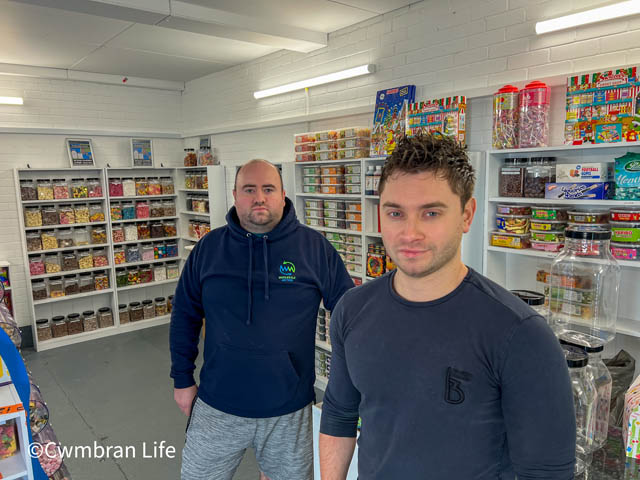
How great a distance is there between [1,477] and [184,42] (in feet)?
13.6

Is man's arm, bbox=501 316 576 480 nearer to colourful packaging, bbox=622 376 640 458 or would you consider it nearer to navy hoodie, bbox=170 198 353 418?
colourful packaging, bbox=622 376 640 458

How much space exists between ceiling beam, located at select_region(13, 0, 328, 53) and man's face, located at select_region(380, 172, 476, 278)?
2.98m

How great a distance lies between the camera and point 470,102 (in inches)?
134

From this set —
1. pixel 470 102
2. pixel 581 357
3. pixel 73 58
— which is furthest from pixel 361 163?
pixel 73 58

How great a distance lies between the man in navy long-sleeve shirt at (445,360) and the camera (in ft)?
3.28

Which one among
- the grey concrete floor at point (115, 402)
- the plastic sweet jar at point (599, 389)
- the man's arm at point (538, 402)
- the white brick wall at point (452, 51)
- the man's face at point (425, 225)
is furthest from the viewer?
the grey concrete floor at point (115, 402)

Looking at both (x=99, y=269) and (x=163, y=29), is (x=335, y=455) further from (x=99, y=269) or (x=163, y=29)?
(x=99, y=269)

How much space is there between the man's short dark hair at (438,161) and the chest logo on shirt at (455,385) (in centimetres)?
41

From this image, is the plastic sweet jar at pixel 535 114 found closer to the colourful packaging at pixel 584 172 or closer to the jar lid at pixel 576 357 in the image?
the colourful packaging at pixel 584 172

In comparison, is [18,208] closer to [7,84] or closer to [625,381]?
[7,84]

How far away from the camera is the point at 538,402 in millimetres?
985

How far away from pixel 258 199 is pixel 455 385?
128 cm

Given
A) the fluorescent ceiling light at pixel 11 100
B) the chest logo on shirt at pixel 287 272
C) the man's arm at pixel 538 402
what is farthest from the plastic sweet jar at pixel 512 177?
the fluorescent ceiling light at pixel 11 100

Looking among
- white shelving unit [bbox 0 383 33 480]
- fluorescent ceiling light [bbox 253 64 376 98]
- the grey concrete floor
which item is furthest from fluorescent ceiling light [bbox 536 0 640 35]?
the grey concrete floor
